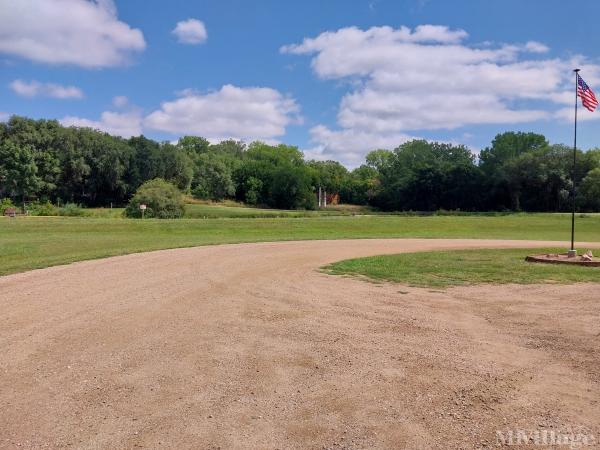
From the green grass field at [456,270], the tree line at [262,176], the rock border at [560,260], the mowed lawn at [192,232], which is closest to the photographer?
the green grass field at [456,270]

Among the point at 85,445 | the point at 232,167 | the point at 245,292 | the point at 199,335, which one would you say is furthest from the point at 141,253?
the point at 232,167

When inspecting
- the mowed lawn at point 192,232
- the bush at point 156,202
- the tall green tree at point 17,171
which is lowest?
the mowed lawn at point 192,232

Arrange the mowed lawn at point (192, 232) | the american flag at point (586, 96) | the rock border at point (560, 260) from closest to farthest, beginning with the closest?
the rock border at point (560, 260)
the american flag at point (586, 96)
the mowed lawn at point (192, 232)

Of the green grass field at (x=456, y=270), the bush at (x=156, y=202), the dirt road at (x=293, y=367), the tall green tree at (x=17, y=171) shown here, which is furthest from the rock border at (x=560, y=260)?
the tall green tree at (x=17, y=171)

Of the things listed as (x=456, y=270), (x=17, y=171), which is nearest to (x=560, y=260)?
(x=456, y=270)

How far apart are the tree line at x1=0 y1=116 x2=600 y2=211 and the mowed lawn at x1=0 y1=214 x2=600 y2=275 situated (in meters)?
23.0

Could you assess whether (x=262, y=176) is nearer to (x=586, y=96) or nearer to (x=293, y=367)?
(x=586, y=96)

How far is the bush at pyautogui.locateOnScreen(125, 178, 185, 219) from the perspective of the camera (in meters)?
47.8

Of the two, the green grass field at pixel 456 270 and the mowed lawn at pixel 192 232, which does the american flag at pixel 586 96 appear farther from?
the mowed lawn at pixel 192 232

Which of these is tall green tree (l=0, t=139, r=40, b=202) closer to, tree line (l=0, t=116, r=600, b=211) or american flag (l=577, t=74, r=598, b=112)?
tree line (l=0, t=116, r=600, b=211)

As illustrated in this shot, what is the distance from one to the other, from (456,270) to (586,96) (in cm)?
872

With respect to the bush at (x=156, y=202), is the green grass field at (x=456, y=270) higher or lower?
lower

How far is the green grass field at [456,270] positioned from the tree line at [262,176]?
52239mm

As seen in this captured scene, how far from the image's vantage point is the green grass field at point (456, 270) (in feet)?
41.7
